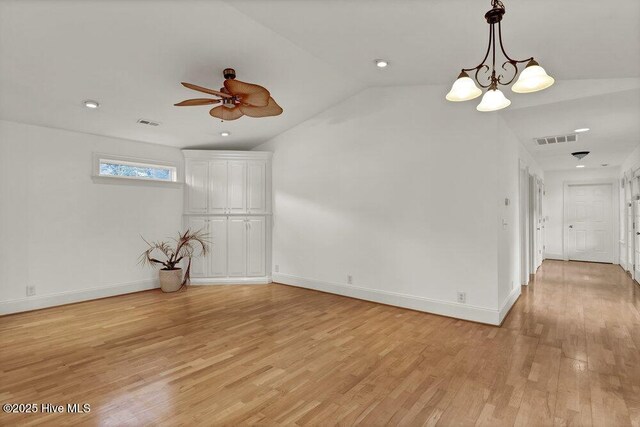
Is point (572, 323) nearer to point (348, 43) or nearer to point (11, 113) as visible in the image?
point (348, 43)

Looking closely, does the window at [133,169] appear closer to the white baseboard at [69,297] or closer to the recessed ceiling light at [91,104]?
the recessed ceiling light at [91,104]

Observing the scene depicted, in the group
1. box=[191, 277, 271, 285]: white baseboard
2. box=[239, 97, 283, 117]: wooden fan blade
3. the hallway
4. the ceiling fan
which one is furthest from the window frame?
the hallway

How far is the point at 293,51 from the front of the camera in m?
3.44

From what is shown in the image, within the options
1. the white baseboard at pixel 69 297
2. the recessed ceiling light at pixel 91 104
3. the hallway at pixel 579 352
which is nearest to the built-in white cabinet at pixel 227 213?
the white baseboard at pixel 69 297

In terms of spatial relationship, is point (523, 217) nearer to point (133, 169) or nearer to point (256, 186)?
point (256, 186)

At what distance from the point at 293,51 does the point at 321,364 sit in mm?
3062

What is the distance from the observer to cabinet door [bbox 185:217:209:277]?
5.78 metres

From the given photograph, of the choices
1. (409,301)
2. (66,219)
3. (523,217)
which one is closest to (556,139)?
(523,217)

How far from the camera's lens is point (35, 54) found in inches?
114

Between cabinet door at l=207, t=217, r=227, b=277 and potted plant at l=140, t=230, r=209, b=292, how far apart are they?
118 mm

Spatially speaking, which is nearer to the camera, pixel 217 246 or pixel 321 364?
pixel 321 364

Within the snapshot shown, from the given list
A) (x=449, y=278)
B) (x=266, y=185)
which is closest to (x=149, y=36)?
(x=266, y=185)

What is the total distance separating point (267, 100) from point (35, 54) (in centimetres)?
207

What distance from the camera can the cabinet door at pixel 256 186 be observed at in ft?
19.5
